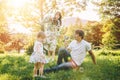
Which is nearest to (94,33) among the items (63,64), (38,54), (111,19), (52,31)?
(111,19)

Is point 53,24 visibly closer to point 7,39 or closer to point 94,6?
point 94,6

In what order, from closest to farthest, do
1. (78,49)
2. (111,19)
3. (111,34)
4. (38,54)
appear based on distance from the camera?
(38,54) → (78,49) → (111,34) → (111,19)

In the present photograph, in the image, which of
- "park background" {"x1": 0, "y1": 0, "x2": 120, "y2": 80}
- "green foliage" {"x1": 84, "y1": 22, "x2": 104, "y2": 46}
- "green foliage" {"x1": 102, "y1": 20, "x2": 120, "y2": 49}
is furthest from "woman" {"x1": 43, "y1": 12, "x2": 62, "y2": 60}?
"green foliage" {"x1": 84, "y1": 22, "x2": 104, "y2": 46}

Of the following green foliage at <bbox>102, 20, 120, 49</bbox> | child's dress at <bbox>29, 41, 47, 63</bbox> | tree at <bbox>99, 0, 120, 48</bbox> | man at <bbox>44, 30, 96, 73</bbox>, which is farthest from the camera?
tree at <bbox>99, 0, 120, 48</bbox>

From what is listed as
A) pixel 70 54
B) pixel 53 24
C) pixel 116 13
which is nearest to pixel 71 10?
pixel 53 24

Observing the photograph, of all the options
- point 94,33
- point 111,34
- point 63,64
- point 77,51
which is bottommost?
point 94,33

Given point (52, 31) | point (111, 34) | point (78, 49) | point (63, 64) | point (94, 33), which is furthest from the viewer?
point (94, 33)

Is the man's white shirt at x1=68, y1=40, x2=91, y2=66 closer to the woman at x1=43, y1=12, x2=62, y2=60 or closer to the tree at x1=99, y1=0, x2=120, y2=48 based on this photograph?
the woman at x1=43, y1=12, x2=62, y2=60

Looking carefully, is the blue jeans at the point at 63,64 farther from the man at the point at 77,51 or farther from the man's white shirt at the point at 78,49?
the man's white shirt at the point at 78,49

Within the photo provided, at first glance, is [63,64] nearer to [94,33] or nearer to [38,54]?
[38,54]

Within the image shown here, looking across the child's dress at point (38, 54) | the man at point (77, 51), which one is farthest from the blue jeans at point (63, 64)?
the child's dress at point (38, 54)

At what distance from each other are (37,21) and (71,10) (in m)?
2.95

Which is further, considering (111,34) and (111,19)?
(111,19)

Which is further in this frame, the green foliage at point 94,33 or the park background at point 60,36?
the green foliage at point 94,33
